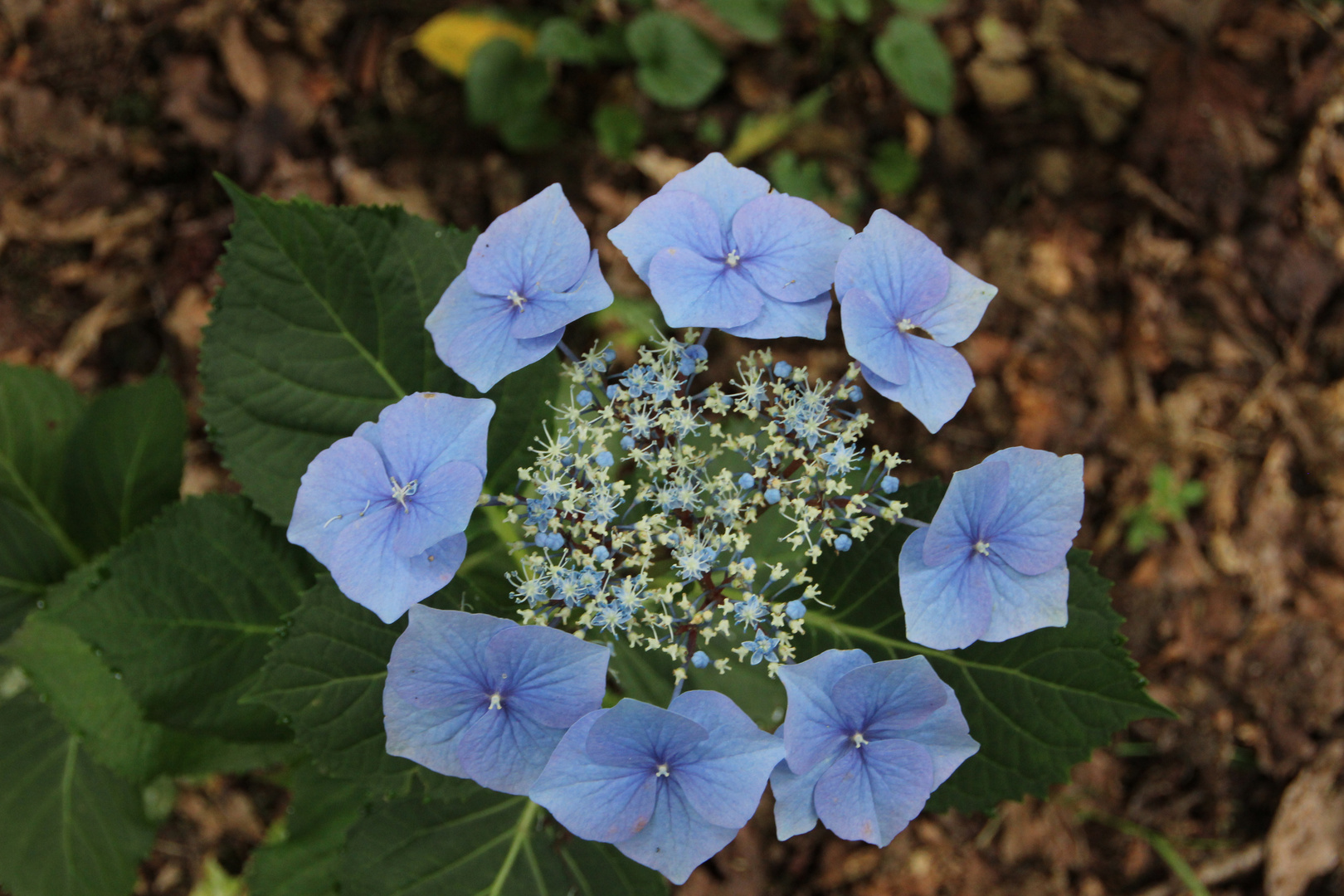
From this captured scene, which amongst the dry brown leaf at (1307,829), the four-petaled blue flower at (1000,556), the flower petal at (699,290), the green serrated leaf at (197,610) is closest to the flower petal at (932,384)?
the four-petaled blue flower at (1000,556)

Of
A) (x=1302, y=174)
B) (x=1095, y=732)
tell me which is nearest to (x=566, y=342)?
(x=1095, y=732)

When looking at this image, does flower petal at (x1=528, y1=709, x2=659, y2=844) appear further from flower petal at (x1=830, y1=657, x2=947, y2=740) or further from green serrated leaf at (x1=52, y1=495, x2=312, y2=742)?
green serrated leaf at (x1=52, y1=495, x2=312, y2=742)

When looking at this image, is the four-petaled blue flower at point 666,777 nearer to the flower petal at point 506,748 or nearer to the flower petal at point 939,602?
the flower petal at point 506,748

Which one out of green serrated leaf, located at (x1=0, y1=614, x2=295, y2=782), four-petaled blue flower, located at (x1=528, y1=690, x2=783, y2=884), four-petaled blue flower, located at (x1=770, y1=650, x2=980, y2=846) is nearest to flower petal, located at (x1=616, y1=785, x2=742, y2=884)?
four-petaled blue flower, located at (x1=528, y1=690, x2=783, y2=884)

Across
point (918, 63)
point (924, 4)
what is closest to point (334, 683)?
point (918, 63)

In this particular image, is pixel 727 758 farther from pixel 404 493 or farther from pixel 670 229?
pixel 670 229
